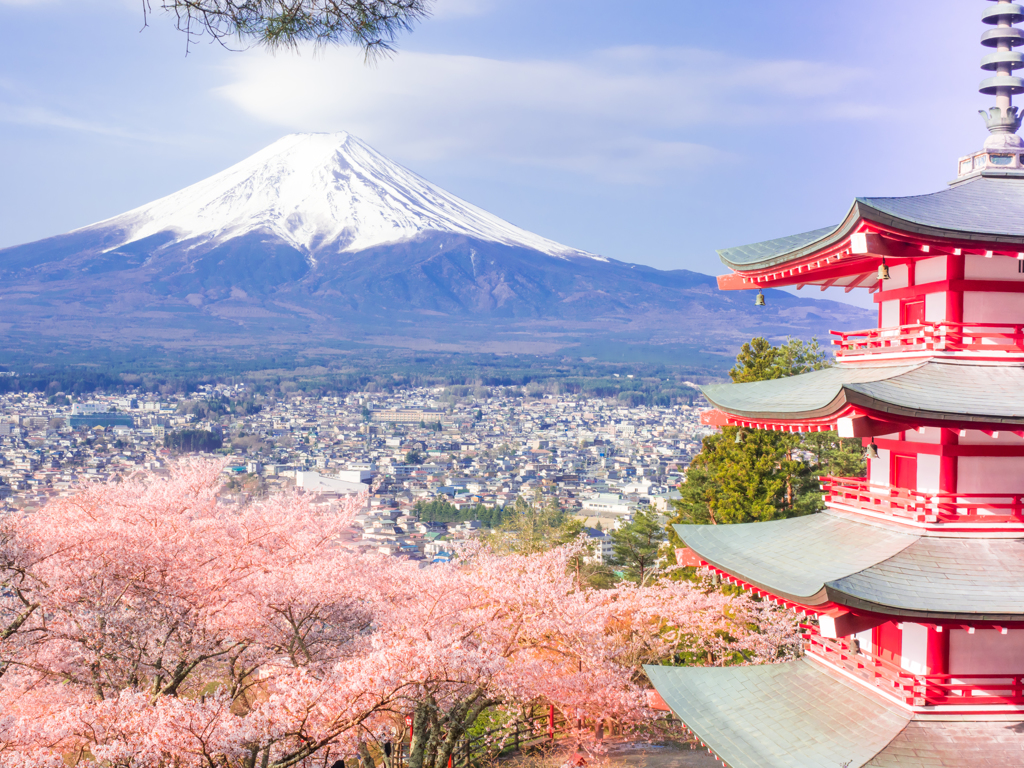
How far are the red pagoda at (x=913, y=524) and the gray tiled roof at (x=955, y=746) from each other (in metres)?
0.01

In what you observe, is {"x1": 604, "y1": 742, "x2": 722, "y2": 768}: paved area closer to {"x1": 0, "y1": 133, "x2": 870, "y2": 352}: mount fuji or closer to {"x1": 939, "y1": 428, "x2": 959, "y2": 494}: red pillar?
{"x1": 939, "y1": 428, "x2": 959, "y2": 494}: red pillar

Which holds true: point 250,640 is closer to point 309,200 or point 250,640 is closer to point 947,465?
point 947,465

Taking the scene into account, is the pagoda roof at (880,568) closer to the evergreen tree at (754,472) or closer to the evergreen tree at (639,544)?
the evergreen tree at (754,472)

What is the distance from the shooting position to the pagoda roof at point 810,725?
251 inches

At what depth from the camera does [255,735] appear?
7.23 meters

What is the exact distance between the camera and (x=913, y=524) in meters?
7.06

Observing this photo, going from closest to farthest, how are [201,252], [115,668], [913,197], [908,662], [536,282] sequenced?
[908,662], [913,197], [115,668], [201,252], [536,282]

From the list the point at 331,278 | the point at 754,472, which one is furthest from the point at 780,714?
the point at 331,278

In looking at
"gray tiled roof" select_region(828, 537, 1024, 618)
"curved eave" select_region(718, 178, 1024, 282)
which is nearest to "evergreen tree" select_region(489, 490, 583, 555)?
"curved eave" select_region(718, 178, 1024, 282)

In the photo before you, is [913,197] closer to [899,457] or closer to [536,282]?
[899,457]

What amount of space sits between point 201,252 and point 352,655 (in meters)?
174

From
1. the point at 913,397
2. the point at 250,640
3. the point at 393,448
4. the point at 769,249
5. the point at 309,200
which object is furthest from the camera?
the point at 309,200

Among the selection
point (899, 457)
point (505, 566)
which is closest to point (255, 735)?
point (899, 457)

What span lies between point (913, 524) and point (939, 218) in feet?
8.18
